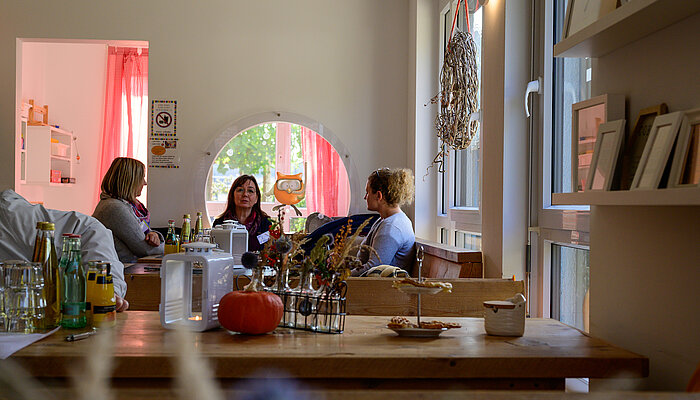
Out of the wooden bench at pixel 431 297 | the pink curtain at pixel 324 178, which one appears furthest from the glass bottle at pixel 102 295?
the pink curtain at pixel 324 178

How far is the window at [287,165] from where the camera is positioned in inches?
195

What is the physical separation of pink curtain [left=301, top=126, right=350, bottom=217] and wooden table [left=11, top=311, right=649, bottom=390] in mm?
3393

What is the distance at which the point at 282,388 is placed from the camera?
9.6 inches

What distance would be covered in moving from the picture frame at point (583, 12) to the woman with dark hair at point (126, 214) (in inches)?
120

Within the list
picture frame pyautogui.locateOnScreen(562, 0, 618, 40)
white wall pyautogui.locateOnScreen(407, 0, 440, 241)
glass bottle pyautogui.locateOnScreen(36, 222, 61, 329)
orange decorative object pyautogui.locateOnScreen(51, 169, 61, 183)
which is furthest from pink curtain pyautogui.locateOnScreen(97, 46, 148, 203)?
picture frame pyautogui.locateOnScreen(562, 0, 618, 40)

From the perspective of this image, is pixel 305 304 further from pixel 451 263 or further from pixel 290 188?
Result: pixel 290 188

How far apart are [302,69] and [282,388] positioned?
479cm

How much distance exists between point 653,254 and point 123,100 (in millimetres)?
6786

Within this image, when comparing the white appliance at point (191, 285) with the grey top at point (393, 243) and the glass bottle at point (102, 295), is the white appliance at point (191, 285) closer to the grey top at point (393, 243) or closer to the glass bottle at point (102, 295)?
the glass bottle at point (102, 295)

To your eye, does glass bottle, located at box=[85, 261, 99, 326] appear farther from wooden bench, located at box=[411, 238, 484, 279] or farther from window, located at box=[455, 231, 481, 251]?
window, located at box=[455, 231, 481, 251]

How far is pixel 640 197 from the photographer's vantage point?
4.58 feet

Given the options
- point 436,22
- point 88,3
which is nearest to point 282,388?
point 436,22

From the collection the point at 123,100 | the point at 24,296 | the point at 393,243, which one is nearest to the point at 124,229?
the point at 393,243

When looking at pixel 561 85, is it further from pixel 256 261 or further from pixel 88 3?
pixel 88 3
